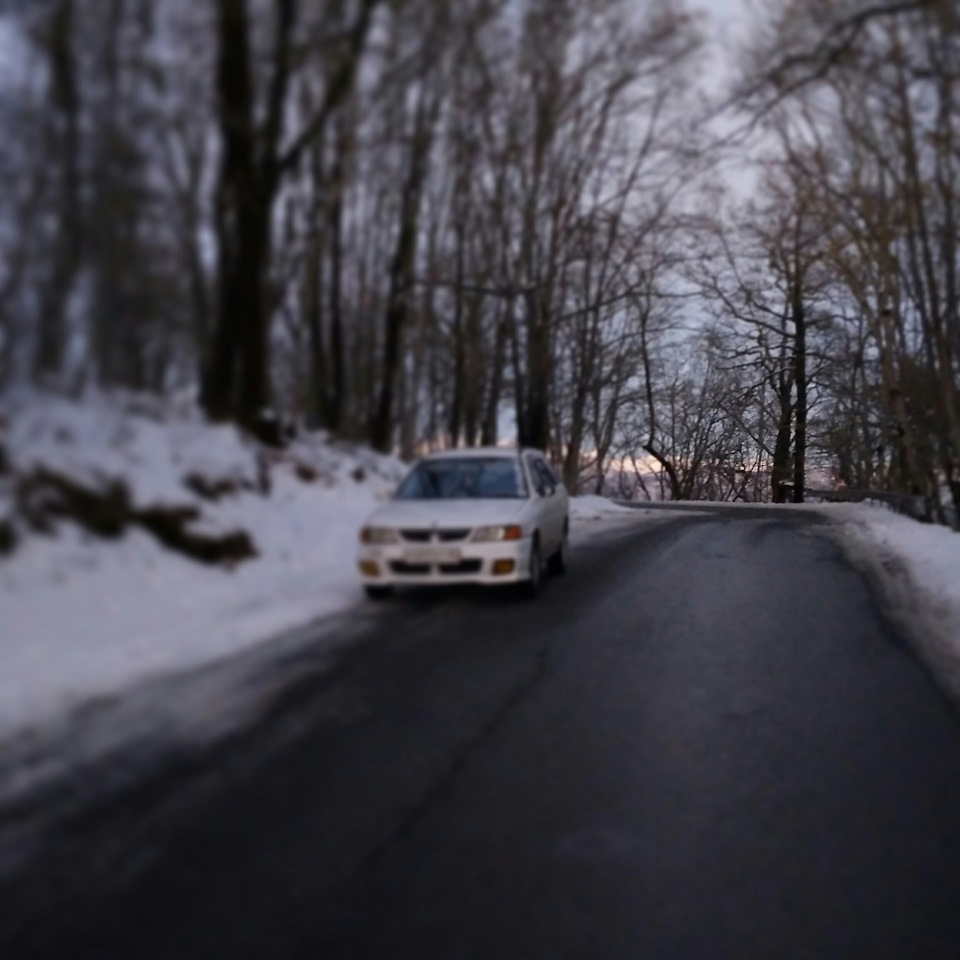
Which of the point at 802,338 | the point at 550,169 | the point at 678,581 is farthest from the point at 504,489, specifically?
the point at 802,338

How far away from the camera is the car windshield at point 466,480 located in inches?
511

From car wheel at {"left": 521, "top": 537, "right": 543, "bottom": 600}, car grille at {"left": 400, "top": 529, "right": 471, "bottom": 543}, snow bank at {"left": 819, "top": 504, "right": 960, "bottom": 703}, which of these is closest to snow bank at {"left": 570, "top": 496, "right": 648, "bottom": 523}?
snow bank at {"left": 819, "top": 504, "right": 960, "bottom": 703}

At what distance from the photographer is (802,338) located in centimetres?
4444

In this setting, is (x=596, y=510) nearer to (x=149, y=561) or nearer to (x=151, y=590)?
(x=149, y=561)

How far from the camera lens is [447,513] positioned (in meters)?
11.9

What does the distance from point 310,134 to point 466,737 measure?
37.9ft

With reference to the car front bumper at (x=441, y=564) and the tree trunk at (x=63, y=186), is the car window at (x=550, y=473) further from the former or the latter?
the tree trunk at (x=63, y=186)

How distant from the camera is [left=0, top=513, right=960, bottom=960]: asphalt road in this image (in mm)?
4172

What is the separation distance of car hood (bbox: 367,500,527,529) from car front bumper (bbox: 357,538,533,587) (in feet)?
0.81

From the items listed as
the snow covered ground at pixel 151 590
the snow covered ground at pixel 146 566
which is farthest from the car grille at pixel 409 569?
the snow covered ground at pixel 146 566

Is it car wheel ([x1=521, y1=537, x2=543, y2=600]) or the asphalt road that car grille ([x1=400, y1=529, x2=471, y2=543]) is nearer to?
car wheel ([x1=521, y1=537, x2=543, y2=600])

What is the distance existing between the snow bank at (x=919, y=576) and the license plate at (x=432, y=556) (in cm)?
411

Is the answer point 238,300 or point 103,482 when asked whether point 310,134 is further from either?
point 103,482

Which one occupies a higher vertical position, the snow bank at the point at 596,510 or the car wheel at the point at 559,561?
the snow bank at the point at 596,510
